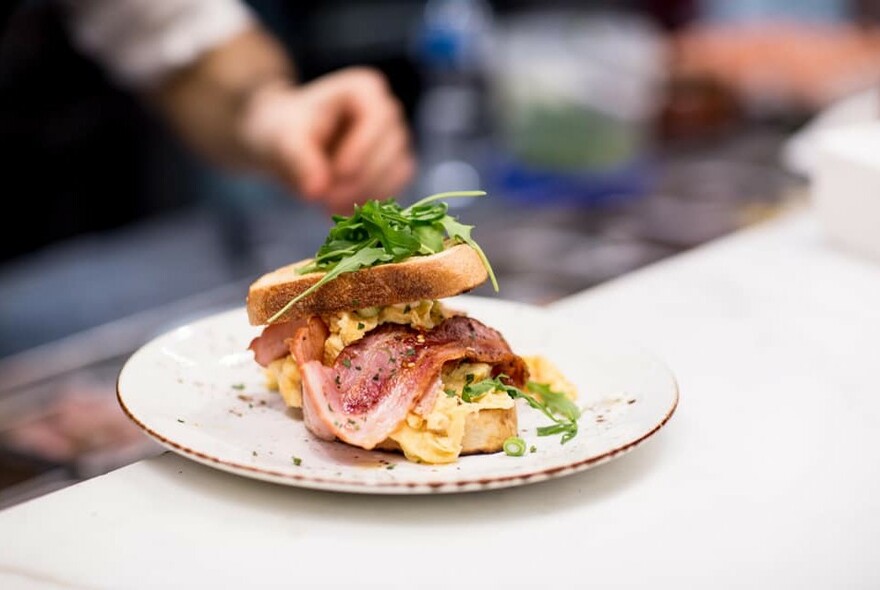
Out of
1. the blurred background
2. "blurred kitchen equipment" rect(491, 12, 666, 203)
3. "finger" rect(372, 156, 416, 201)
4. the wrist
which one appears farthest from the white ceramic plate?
"blurred kitchen equipment" rect(491, 12, 666, 203)

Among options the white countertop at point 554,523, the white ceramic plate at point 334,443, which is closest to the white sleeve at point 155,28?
the white ceramic plate at point 334,443

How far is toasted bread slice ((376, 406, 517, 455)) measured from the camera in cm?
123

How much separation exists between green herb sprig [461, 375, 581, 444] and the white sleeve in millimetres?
1885

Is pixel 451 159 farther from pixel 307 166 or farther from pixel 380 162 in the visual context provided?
pixel 307 166

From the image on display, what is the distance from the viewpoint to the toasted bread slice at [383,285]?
1.29m

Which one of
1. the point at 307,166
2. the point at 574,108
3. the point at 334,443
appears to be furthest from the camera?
the point at 574,108

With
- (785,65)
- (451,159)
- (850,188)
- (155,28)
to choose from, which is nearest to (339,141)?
(155,28)

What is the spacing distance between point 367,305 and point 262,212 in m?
3.28

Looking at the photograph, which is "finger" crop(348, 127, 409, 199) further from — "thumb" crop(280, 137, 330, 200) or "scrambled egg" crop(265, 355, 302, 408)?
"scrambled egg" crop(265, 355, 302, 408)

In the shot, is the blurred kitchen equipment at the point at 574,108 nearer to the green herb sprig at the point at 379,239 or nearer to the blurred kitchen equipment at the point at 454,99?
the blurred kitchen equipment at the point at 454,99

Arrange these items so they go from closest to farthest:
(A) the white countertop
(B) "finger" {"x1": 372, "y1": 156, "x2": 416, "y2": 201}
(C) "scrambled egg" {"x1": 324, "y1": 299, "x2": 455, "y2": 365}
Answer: (A) the white countertop
(C) "scrambled egg" {"x1": 324, "y1": 299, "x2": 455, "y2": 365}
(B) "finger" {"x1": 372, "y1": 156, "x2": 416, "y2": 201}

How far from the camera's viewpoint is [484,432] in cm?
124

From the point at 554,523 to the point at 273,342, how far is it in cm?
43

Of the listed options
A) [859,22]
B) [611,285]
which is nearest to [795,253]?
[611,285]
